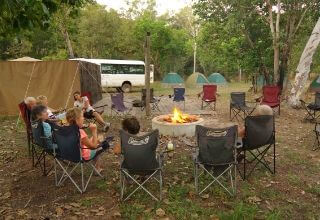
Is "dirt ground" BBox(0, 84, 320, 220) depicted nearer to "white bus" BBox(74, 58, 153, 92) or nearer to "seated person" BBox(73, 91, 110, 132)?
"seated person" BBox(73, 91, 110, 132)

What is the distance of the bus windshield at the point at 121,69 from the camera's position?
21.3 metres

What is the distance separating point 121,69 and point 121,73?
0.25 m

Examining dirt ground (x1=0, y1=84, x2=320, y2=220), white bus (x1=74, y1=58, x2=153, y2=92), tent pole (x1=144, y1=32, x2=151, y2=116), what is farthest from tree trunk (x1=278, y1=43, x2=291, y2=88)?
white bus (x1=74, y1=58, x2=153, y2=92)

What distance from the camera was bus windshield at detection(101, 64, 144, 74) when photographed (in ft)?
70.0

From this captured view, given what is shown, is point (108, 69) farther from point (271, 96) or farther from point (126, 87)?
point (271, 96)

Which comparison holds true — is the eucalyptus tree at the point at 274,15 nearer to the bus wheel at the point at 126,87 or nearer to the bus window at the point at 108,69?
the bus window at the point at 108,69

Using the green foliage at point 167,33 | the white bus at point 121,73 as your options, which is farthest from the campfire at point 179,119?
the white bus at point 121,73

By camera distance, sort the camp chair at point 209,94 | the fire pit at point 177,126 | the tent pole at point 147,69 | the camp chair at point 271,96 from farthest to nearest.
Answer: the camp chair at point 209,94, the camp chair at point 271,96, the tent pole at point 147,69, the fire pit at point 177,126

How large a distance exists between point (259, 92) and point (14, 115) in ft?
41.8

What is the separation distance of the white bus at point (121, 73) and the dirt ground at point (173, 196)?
15000 millimetres

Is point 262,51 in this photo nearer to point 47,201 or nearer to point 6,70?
point 6,70

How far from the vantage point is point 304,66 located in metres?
12.0

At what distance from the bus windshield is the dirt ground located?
49.2ft

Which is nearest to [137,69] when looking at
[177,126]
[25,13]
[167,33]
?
[167,33]
